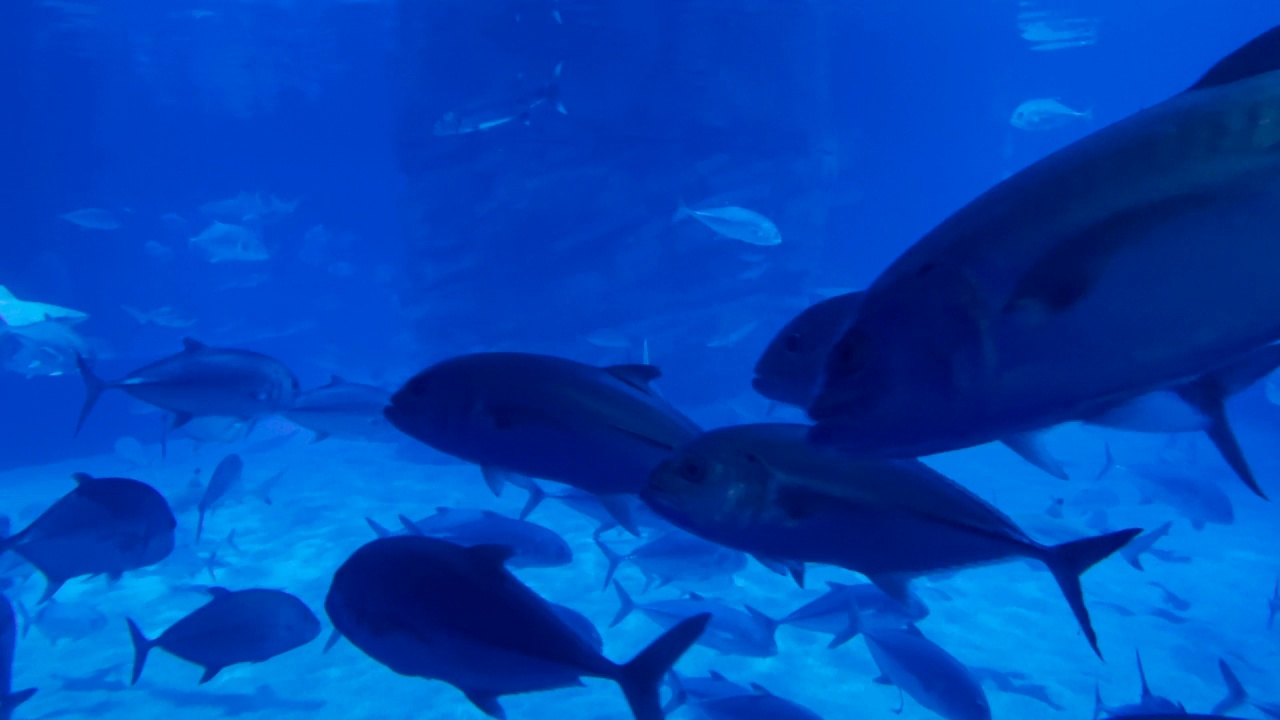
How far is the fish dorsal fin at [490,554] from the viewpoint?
2225 mm

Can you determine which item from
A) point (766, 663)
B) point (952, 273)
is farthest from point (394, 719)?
point (952, 273)

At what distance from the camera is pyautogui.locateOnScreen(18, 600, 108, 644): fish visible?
21.3 ft

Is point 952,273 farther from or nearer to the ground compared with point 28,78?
farther from the ground

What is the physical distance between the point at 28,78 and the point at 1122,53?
5300 cm

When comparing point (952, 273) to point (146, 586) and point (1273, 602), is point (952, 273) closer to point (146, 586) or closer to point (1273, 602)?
point (1273, 602)

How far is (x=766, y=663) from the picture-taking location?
6.34 meters

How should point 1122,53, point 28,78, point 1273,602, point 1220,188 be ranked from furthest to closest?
point 1122,53, point 28,78, point 1273,602, point 1220,188

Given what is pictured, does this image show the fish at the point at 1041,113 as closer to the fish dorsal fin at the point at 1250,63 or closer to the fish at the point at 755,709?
the fish at the point at 755,709

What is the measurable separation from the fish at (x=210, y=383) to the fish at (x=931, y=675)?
12.0ft

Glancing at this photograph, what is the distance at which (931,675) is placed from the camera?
3.94m

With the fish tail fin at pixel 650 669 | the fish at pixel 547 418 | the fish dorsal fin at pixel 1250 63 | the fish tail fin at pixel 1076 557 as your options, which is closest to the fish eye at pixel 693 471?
the fish at pixel 547 418

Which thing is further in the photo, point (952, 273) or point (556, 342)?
point (556, 342)

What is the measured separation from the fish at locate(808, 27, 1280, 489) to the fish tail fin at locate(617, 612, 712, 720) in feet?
3.45

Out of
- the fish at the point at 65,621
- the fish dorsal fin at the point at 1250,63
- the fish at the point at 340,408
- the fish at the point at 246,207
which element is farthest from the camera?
the fish at the point at 246,207
